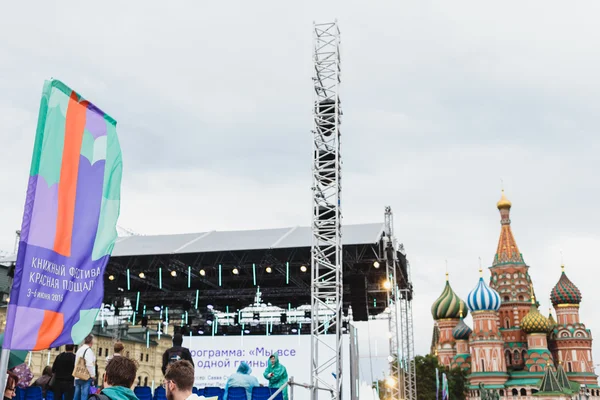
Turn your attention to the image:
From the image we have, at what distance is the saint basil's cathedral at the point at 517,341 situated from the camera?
5772cm

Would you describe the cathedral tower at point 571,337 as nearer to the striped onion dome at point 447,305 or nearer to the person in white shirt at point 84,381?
the striped onion dome at point 447,305

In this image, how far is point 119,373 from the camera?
3.36 meters

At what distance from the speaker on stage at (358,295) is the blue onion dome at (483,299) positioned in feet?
117

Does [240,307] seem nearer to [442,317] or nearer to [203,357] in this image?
[203,357]

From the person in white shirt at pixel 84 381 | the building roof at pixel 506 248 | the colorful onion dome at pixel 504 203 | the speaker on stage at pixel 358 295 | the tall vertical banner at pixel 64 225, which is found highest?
the colorful onion dome at pixel 504 203

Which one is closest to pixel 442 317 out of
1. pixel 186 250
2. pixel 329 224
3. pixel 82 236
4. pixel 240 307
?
pixel 240 307

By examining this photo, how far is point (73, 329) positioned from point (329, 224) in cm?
1161

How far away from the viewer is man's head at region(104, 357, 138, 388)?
3.35 m

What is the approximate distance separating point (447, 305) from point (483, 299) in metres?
11.3

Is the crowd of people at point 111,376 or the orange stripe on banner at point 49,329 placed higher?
the orange stripe on banner at point 49,329

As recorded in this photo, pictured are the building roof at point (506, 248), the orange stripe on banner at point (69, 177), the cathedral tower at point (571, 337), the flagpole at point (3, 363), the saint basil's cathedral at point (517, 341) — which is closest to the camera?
the flagpole at point (3, 363)

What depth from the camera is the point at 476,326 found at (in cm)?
6050

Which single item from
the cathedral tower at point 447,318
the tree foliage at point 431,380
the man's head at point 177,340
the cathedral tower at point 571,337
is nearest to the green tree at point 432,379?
the tree foliage at point 431,380

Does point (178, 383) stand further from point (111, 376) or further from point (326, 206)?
point (326, 206)
